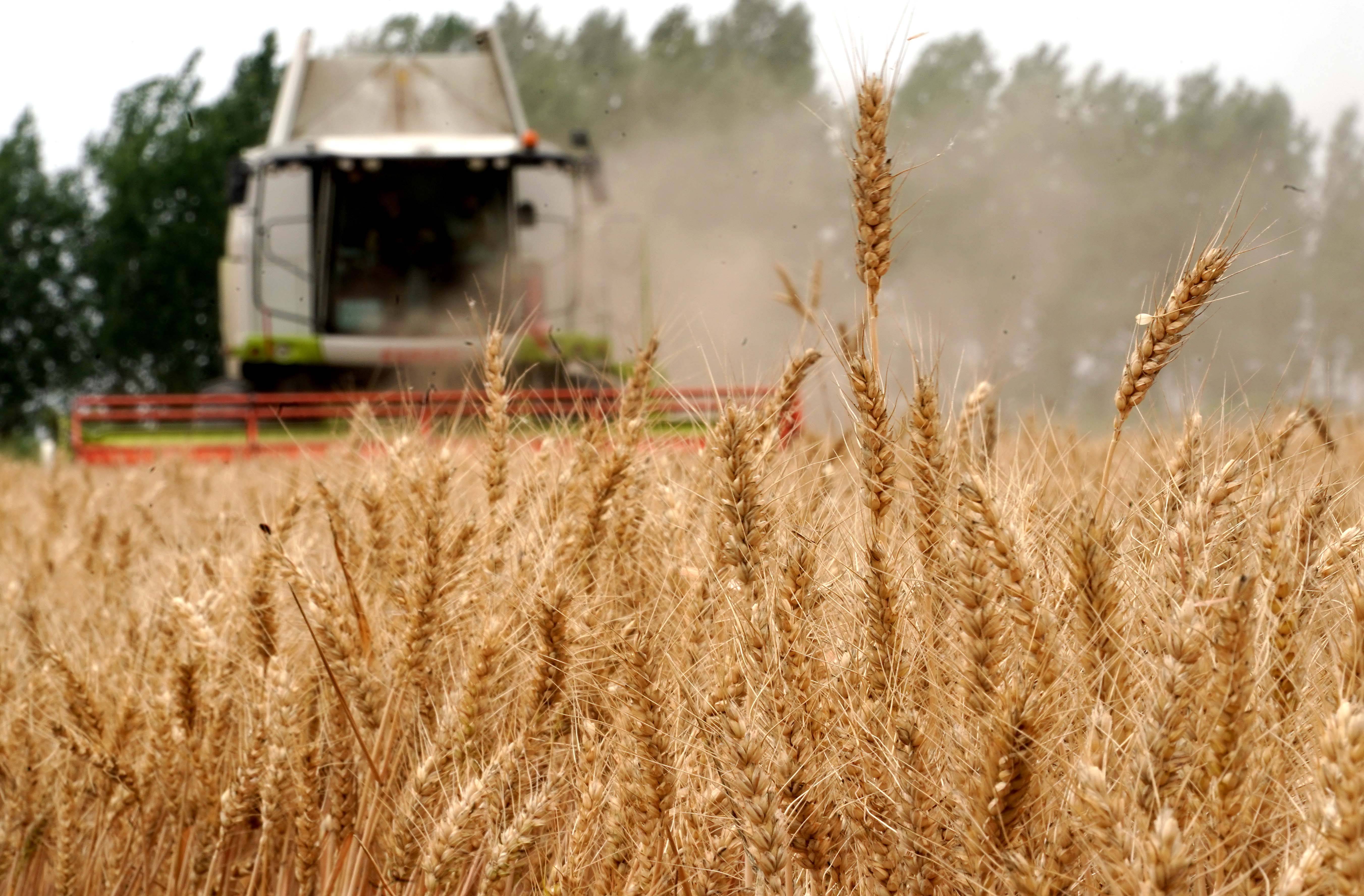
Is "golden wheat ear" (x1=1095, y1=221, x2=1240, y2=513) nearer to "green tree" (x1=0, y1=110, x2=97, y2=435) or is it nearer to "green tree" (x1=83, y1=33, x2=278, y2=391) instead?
"green tree" (x1=83, y1=33, x2=278, y2=391)

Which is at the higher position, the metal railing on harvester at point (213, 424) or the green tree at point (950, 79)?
the green tree at point (950, 79)

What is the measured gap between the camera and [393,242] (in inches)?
374

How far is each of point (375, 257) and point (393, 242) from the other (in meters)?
0.22

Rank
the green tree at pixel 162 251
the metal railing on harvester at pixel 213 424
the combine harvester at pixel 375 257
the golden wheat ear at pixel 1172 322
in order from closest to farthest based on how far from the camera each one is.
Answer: the golden wheat ear at pixel 1172 322
the metal railing on harvester at pixel 213 424
the combine harvester at pixel 375 257
the green tree at pixel 162 251

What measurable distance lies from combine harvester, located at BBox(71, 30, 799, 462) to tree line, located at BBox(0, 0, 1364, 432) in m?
10.5

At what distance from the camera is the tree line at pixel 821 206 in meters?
23.0

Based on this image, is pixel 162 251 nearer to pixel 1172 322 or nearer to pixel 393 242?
pixel 393 242

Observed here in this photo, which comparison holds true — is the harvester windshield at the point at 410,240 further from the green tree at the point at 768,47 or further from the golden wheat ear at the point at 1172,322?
the green tree at the point at 768,47

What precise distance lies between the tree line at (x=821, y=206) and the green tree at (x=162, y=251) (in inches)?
2.3

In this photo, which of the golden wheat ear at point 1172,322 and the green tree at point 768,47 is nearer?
the golden wheat ear at point 1172,322

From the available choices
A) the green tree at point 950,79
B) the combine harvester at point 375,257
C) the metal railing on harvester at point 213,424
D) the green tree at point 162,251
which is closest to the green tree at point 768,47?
the green tree at point 950,79

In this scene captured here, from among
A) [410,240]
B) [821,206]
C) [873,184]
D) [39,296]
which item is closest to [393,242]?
[410,240]

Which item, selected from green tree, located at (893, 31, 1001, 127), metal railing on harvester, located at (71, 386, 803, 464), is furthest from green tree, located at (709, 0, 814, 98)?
metal railing on harvester, located at (71, 386, 803, 464)

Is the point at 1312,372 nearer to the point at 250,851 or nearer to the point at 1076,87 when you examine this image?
the point at 250,851
